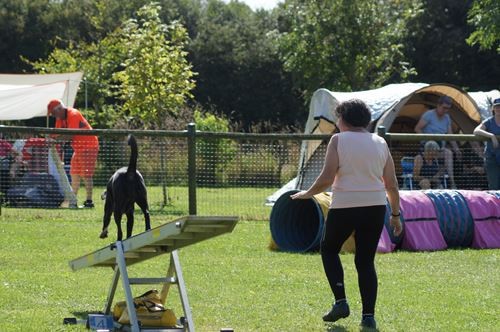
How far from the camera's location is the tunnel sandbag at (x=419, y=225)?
1256 cm

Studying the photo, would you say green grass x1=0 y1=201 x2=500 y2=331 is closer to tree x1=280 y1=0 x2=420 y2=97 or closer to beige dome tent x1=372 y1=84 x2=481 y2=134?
beige dome tent x1=372 y1=84 x2=481 y2=134

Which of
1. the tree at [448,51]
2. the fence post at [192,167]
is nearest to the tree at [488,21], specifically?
the fence post at [192,167]

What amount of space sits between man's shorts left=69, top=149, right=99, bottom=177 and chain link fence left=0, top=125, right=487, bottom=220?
164 mm

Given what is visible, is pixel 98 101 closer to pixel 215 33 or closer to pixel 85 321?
pixel 215 33

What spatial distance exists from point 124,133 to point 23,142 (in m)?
1.89

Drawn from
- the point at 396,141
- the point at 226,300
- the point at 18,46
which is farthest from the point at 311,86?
the point at 226,300

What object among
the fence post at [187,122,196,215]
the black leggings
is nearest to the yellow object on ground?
the black leggings

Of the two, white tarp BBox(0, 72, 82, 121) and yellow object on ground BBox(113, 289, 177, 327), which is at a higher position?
white tarp BBox(0, 72, 82, 121)

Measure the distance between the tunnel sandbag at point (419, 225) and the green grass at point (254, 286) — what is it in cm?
32

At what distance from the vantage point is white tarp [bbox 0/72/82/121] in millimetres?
21719

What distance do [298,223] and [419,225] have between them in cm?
150

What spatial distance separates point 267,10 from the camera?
57.2 metres

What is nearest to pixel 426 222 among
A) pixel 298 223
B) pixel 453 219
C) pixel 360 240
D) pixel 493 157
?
pixel 453 219

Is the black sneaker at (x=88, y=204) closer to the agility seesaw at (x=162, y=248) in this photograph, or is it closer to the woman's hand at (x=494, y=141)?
the woman's hand at (x=494, y=141)
